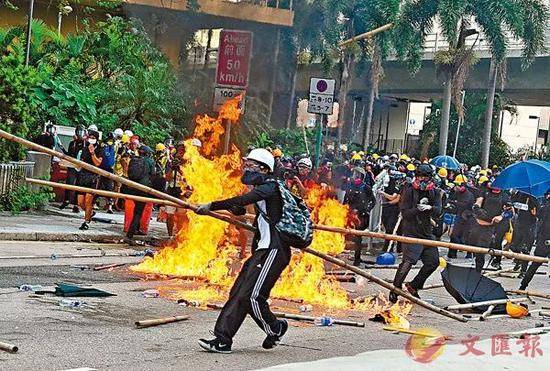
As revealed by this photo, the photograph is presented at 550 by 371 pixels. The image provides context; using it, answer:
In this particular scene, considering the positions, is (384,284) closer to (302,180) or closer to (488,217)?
(488,217)

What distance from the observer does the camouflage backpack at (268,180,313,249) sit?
857 centimetres

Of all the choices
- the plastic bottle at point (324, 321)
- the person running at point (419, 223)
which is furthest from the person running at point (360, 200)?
the plastic bottle at point (324, 321)

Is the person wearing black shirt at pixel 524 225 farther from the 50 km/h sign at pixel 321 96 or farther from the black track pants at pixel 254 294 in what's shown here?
the black track pants at pixel 254 294

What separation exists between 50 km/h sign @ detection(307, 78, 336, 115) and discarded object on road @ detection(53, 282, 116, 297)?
948cm

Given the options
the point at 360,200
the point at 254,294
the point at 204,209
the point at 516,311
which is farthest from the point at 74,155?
the point at 254,294

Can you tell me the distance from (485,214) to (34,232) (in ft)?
24.4

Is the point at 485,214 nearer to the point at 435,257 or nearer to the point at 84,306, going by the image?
the point at 435,257

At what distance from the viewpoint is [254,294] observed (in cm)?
845

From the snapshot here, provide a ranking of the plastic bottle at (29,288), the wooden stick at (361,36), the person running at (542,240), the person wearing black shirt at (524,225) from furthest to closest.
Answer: the wooden stick at (361,36) < the person wearing black shirt at (524,225) < the person running at (542,240) < the plastic bottle at (29,288)

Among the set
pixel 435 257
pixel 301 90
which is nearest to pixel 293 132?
pixel 301 90

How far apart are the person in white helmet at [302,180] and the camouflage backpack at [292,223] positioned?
26.6ft

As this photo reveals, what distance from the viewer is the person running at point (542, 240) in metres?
15.1

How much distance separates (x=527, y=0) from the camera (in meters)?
37.5

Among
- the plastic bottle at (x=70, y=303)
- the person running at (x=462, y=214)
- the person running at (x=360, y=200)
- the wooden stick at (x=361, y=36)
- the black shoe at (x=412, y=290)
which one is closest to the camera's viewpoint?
the plastic bottle at (x=70, y=303)
